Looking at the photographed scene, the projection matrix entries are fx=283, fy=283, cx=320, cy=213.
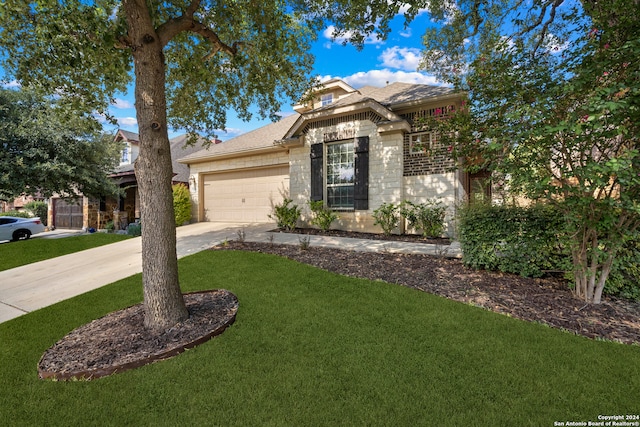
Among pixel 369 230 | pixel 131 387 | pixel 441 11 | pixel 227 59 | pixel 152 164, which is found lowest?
pixel 131 387

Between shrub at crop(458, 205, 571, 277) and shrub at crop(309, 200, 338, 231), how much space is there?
4.86m

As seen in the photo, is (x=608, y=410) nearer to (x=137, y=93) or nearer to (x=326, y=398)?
(x=326, y=398)

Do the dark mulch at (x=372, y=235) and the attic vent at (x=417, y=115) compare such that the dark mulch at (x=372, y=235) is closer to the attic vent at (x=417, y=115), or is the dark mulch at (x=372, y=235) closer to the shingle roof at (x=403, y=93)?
the attic vent at (x=417, y=115)

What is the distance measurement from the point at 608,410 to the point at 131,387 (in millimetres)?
3574

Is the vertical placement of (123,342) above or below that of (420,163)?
below

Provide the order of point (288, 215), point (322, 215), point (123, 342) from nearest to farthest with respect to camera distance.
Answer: point (123, 342) → point (322, 215) → point (288, 215)

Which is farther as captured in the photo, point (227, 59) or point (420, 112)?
point (420, 112)

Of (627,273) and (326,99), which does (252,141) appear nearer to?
(326,99)

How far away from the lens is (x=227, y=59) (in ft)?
22.0

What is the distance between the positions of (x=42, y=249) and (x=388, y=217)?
35.4 feet

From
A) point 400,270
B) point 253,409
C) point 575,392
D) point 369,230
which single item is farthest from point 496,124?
point 369,230

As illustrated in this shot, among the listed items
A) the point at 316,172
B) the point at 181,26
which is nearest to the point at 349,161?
the point at 316,172

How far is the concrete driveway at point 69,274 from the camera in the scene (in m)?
4.64

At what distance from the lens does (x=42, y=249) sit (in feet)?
28.9
